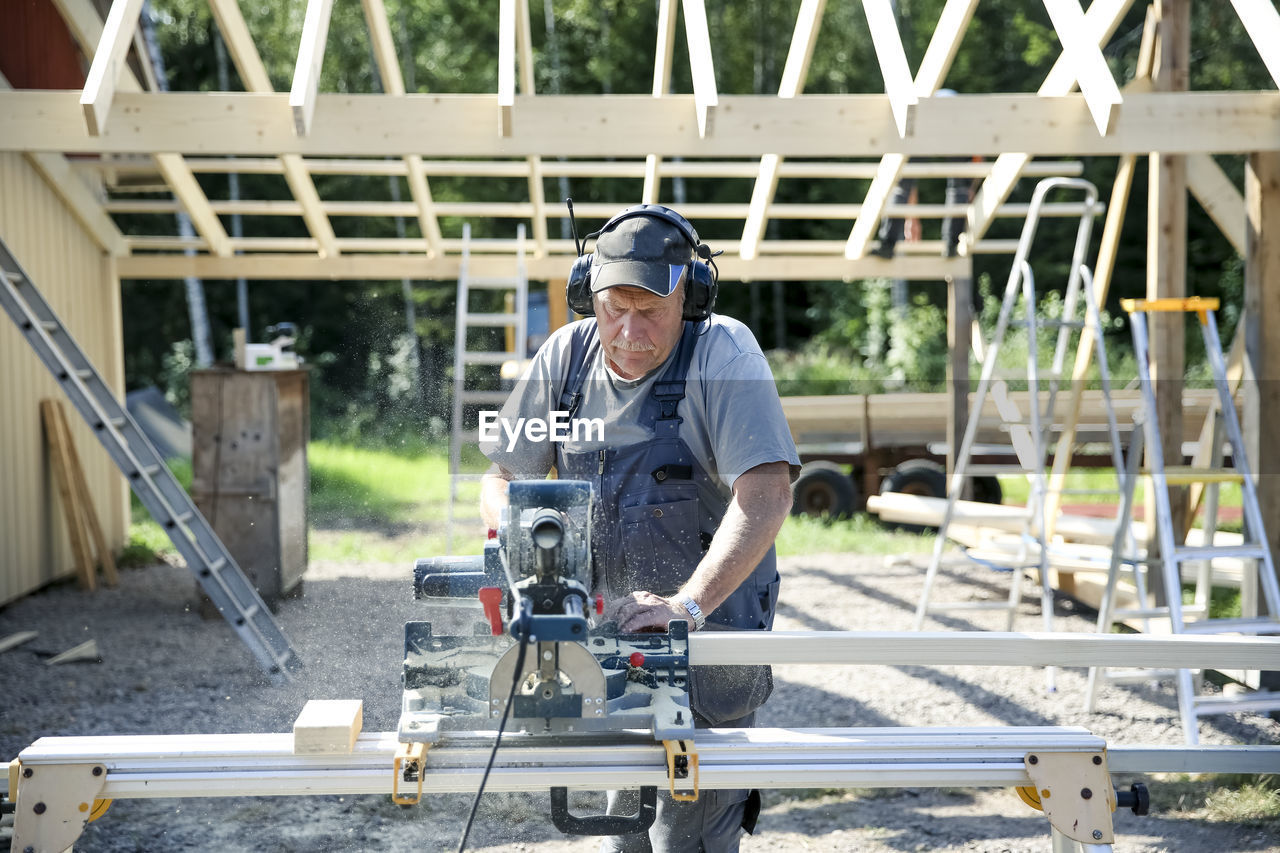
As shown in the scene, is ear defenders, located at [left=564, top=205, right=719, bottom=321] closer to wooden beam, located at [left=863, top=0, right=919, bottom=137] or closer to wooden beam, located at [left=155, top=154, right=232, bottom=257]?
wooden beam, located at [left=863, top=0, right=919, bottom=137]

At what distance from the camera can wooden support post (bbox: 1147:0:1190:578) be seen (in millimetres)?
5434

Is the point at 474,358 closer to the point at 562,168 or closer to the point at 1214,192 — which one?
the point at 562,168

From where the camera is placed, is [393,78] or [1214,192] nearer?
[1214,192]

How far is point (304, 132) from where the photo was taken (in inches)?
185

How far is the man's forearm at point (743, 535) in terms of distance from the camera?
2.24 m

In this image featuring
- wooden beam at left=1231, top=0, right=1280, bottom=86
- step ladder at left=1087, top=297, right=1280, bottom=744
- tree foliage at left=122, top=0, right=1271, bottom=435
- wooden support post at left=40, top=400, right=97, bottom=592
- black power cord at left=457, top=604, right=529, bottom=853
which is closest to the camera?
black power cord at left=457, top=604, right=529, bottom=853

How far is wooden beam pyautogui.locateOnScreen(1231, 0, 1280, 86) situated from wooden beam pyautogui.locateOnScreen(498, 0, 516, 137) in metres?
3.06

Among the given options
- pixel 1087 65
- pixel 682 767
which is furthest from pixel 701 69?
pixel 682 767

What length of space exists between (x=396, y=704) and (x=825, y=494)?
7.79 meters

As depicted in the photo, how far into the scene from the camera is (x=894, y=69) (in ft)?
15.6

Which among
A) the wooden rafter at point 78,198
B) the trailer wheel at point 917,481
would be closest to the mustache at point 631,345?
the wooden rafter at point 78,198

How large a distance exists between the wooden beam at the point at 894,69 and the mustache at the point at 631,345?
104 inches

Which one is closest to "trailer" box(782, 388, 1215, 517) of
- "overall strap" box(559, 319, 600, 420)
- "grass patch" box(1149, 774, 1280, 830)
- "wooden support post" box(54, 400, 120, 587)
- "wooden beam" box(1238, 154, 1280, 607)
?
"wooden beam" box(1238, 154, 1280, 607)

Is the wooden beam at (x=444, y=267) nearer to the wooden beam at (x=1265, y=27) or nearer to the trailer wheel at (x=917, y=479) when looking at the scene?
the trailer wheel at (x=917, y=479)
